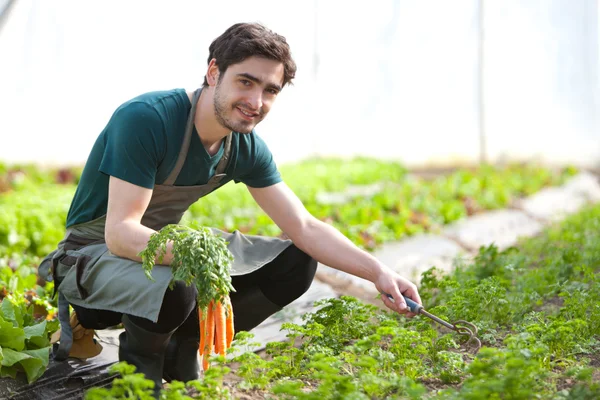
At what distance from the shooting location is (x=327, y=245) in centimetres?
318

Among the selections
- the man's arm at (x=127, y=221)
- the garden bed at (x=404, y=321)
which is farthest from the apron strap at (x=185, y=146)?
the garden bed at (x=404, y=321)

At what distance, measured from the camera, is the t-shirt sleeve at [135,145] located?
2752 millimetres

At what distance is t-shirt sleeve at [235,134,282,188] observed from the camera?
324 centimetres

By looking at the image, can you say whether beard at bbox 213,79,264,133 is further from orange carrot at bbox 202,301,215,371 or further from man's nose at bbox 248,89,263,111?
orange carrot at bbox 202,301,215,371

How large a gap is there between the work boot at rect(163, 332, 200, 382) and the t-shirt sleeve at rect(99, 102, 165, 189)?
69cm

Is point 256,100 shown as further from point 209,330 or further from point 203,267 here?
point 209,330

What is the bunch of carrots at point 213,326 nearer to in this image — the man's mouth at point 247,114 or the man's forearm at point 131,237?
the man's forearm at point 131,237

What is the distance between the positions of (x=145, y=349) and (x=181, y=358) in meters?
0.30

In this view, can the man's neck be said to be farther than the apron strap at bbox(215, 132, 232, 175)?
No

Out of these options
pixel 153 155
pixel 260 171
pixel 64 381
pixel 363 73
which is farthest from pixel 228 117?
pixel 363 73

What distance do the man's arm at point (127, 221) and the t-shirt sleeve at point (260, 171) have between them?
2.02ft

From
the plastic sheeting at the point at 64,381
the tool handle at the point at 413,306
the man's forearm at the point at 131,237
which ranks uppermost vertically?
the man's forearm at the point at 131,237

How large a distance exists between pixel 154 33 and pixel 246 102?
7046mm

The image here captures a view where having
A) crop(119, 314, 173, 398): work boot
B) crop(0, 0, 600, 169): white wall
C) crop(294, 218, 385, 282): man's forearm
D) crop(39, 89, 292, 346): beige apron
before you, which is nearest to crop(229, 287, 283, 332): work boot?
crop(39, 89, 292, 346): beige apron
